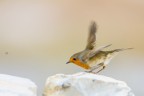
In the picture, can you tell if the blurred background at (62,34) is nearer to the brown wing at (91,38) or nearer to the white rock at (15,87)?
the brown wing at (91,38)

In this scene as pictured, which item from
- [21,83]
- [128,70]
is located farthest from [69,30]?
[21,83]

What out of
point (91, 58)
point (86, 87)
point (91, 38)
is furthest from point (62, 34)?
point (86, 87)

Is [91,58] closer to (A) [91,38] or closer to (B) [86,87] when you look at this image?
(A) [91,38]

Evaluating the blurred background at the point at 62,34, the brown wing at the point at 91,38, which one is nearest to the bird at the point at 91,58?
the brown wing at the point at 91,38

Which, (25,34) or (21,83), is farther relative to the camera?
(25,34)

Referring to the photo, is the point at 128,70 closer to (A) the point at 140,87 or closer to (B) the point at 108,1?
(A) the point at 140,87

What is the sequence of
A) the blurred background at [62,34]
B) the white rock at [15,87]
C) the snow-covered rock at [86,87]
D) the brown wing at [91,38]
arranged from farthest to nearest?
the blurred background at [62,34], the brown wing at [91,38], the snow-covered rock at [86,87], the white rock at [15,87]
